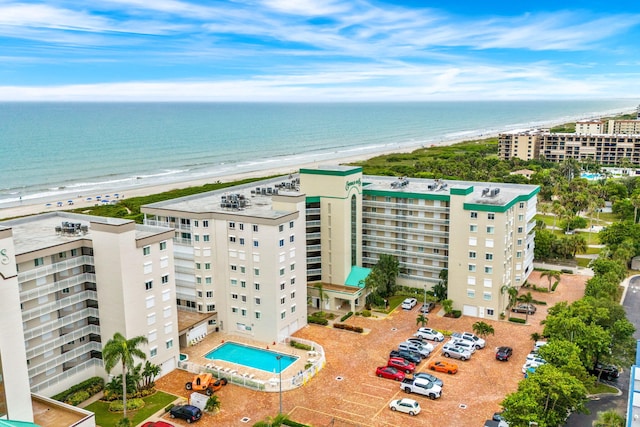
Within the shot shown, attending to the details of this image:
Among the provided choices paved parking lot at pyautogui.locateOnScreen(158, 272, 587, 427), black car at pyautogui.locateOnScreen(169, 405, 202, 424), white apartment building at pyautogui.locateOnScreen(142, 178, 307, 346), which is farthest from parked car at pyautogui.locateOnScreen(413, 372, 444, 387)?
black car at pyautogui.locateOnScreen(169, 405, 202, 424)

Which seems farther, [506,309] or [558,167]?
[558,167]

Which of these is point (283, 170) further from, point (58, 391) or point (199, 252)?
point (58, 391)

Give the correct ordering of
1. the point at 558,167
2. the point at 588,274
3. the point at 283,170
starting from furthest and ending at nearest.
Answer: the point at 283,170
the point at 558,167
the point at 588,274

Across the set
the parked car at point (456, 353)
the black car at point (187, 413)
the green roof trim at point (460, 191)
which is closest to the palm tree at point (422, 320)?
the parked car at point (456, 353)

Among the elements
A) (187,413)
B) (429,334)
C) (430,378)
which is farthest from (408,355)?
(187,413)

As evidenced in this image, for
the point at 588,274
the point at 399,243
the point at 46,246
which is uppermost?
the point at 46,246

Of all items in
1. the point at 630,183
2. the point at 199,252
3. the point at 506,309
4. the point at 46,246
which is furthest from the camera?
the point at 630,183

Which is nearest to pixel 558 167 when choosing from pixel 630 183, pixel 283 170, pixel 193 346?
pixel 630 183

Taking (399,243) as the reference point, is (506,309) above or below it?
below
